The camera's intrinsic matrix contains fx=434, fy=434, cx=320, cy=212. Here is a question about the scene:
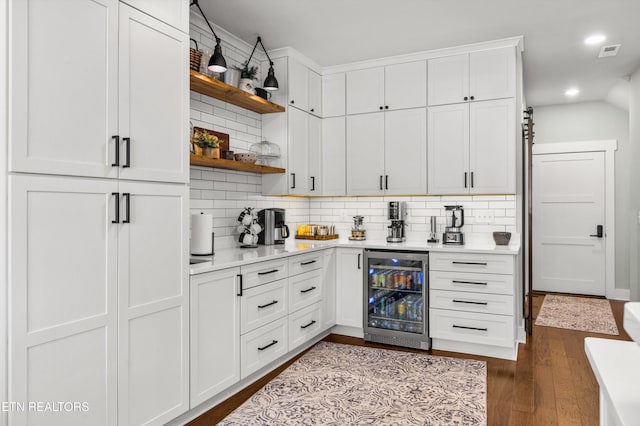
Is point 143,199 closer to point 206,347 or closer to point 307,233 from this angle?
point 206,347

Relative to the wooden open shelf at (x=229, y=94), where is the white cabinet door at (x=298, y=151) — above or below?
below

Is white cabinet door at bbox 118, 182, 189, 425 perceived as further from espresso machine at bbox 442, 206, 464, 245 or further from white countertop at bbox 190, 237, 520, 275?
espresso machine at bbox 442, 206, 464, 245

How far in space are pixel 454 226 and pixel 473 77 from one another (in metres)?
1.38

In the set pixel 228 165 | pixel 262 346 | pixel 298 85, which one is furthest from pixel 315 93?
pixel 262 346

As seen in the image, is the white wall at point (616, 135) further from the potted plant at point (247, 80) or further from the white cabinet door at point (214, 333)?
the white cabinet door at point (214, 333)

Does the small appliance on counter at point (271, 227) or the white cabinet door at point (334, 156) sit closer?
the small appliance on counter at point (271, 227)

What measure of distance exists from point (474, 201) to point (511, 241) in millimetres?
508

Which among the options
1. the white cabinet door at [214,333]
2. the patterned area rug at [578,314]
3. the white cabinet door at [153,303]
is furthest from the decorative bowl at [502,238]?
the white cabinet door at [153,303]

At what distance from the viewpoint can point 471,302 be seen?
359cm

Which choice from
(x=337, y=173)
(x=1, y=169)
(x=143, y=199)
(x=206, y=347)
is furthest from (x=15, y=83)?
(x=337, y=173)

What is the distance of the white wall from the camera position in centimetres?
591

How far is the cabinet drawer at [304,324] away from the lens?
11.3 feet

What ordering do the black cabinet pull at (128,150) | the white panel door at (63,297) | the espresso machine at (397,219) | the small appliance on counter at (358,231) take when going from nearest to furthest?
the white panel door at (63,297) → the black cabinet pull at (128,150) → the espresso machine at (397,219) → the small appliance on counter at (358,231)

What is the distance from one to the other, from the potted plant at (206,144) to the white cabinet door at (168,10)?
82cm
